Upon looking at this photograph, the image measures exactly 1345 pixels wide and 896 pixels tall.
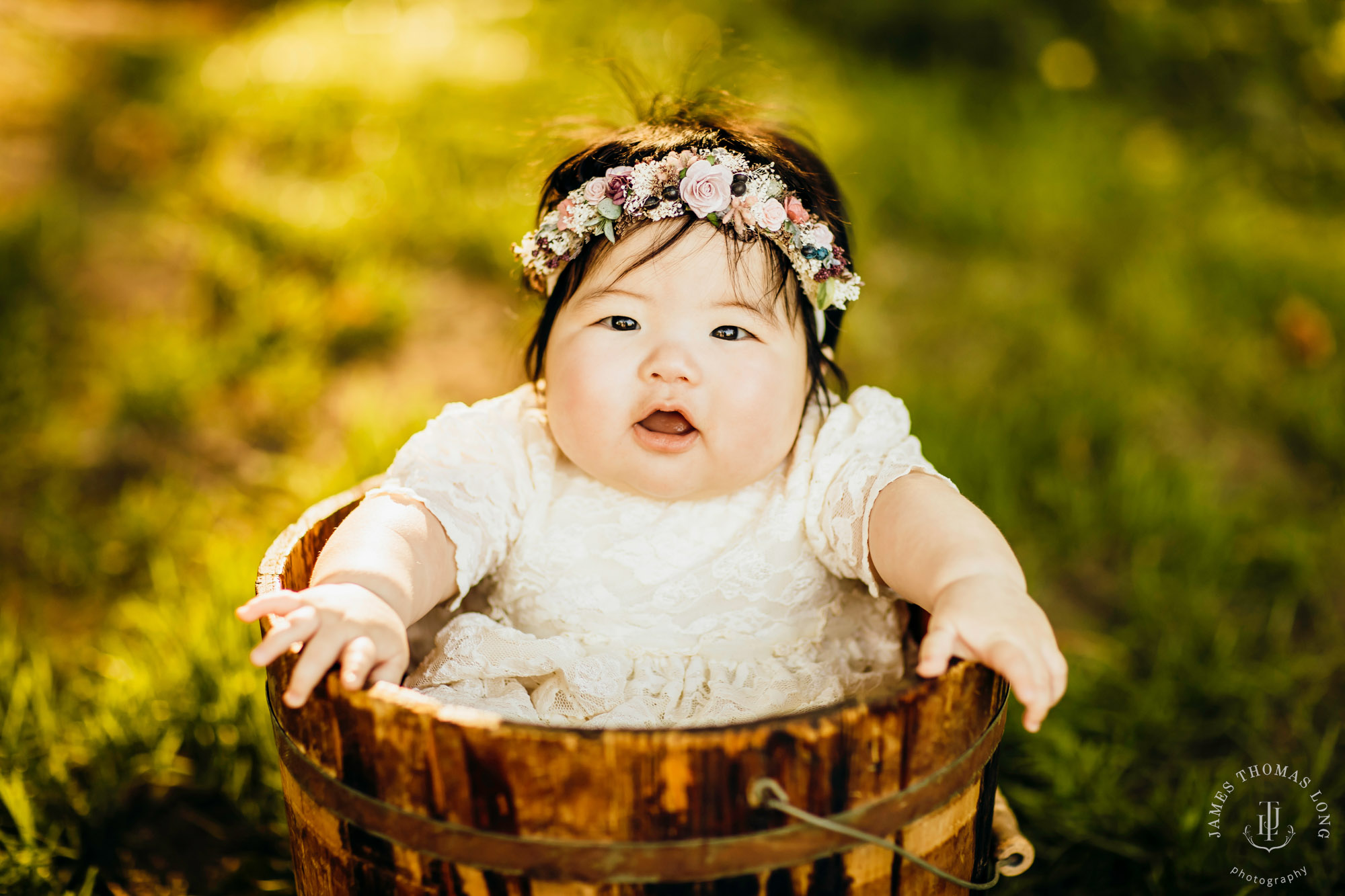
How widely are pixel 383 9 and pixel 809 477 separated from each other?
4305 mm

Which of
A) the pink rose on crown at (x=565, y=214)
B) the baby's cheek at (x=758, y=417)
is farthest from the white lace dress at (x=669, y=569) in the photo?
the pink rose on crown at (x=565, y=214)

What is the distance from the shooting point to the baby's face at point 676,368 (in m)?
1.55

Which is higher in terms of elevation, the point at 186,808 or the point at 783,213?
the point at 783,213

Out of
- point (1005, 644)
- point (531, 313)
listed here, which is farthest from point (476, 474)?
point (531, 313)

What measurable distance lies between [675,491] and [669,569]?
0.15m

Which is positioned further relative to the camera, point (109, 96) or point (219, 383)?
point (109, 96)

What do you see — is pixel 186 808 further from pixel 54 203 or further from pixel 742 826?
pixel 54 203

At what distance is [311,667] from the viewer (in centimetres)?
116

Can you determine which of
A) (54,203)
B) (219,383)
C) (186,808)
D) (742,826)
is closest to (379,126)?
(54,203)

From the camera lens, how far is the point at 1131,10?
505cm

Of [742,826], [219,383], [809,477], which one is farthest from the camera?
[219,383]

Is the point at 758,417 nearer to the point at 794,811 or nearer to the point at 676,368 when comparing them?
the point at 676,368

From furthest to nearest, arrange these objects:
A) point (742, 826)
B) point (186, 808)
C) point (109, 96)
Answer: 1. point (109, 96)
2. point (186, 808)
3. point (742, 826)

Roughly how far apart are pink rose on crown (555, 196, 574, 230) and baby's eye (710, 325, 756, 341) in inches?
11.8
